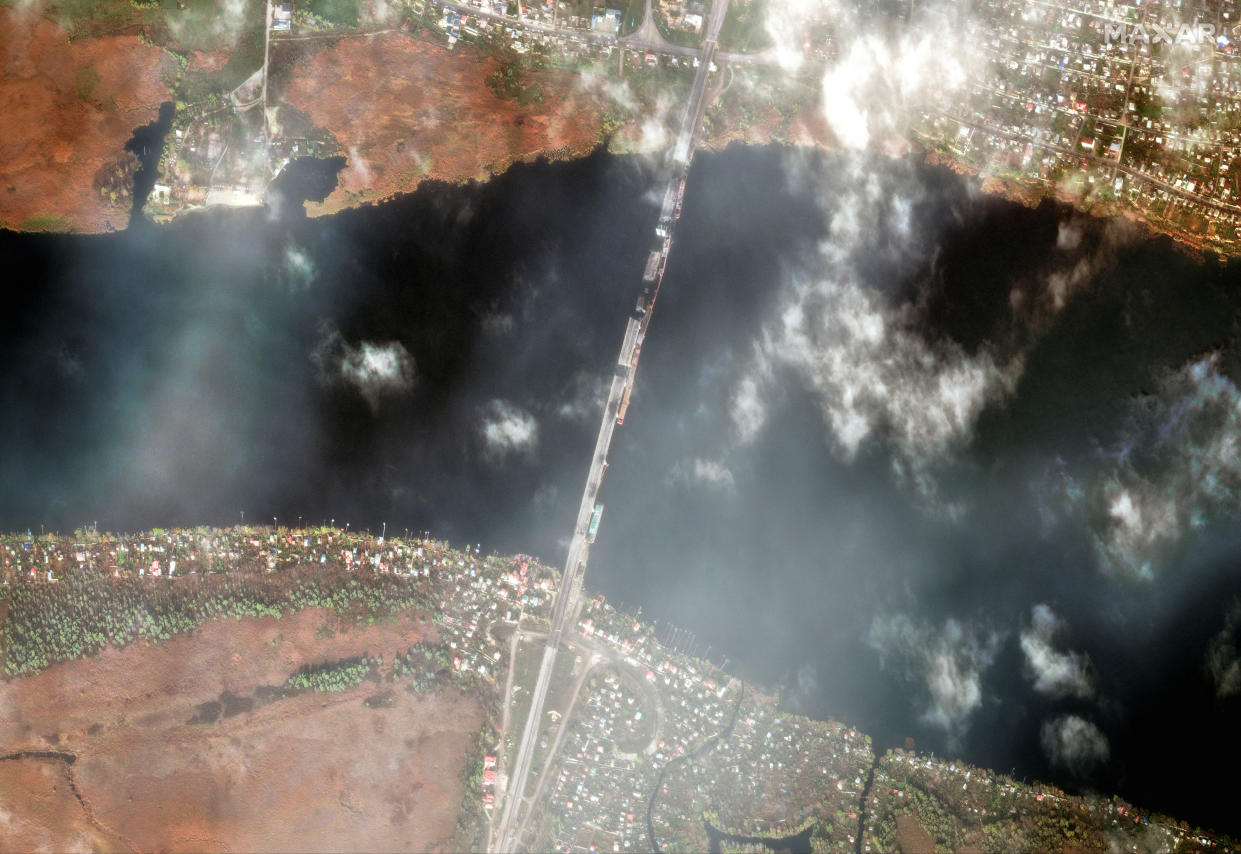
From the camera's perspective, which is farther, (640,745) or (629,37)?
(629,37)

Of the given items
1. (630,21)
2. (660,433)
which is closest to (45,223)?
(630,21)

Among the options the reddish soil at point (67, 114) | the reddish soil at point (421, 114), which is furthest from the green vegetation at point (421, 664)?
the reddish soil at point (67, 114)

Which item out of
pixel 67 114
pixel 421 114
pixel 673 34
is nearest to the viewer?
Answer: pixel 67 114

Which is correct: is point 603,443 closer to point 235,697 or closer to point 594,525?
point 594,525

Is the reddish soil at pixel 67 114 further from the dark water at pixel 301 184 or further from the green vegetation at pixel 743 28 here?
the green vegetation at pixel 743 28

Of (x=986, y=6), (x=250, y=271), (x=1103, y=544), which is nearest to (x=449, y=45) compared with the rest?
(x=250, y=271)

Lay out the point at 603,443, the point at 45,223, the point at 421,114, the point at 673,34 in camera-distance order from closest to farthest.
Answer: the point at 45,223, the point at 603,443, the point at 421,114, the point at 673,34
